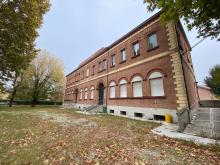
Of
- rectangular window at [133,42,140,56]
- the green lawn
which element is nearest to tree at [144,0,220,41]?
the green lawn

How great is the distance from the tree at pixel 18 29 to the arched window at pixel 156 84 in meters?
10.0

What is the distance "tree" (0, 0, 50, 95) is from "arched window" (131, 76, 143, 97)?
941 cm

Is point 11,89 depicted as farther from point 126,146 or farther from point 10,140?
point 126,146

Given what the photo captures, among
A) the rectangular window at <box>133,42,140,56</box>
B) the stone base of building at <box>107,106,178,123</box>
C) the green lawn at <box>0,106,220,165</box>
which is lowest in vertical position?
the green lawn at <box>0,106,220,165</box>

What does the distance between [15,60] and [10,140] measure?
24.4ft

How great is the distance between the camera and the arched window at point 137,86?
12.4 metres

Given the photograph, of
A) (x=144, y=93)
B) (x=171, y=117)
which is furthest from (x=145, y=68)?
(x=171, y=117)

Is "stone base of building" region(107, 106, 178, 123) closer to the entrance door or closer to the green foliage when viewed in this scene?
the entrance door

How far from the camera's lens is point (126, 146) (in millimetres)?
5215

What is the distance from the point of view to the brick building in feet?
32.1

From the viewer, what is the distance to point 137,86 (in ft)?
41.9

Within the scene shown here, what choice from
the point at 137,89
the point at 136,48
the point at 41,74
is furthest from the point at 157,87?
the point at 41,74

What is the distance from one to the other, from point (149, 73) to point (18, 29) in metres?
10.6

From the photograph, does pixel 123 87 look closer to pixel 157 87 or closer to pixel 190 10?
pixel 157 87
